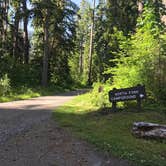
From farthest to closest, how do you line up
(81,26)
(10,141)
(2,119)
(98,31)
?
(81,26) → (98,31) → (2,119) → (10,141)

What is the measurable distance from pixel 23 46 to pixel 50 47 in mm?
2512

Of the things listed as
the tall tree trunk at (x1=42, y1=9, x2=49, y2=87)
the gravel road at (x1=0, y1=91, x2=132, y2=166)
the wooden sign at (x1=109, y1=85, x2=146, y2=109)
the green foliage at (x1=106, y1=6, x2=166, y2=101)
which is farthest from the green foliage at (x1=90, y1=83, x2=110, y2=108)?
the tall tree trunk at (x1=42, y1=9, x2=49, y2=87)

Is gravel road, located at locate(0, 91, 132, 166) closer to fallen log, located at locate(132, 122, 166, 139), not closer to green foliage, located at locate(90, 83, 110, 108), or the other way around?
fallen log, located at locate(132, 122, 166, 139)

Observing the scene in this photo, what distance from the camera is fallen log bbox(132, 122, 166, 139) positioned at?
9.88 meters

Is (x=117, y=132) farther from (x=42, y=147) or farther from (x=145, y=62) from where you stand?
(x=145, y=62)

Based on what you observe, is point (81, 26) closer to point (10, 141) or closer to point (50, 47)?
point (50, 47)

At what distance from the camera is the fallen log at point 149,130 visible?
9.88 meters

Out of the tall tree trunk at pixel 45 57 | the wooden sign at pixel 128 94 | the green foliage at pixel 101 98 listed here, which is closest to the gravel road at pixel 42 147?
the wooden sign at pixel 128 94

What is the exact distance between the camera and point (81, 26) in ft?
251

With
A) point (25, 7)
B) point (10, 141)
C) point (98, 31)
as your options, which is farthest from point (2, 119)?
point (98, 31)

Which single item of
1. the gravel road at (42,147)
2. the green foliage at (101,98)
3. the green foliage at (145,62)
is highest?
the green foliage at (145,62)

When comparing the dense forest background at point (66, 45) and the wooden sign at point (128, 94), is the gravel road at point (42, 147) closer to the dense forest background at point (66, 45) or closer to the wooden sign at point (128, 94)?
the wooden sign at point (128, 94)

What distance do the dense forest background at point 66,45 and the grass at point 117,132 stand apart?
2.03m

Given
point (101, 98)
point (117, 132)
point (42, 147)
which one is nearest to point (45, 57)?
point (101, 98)
